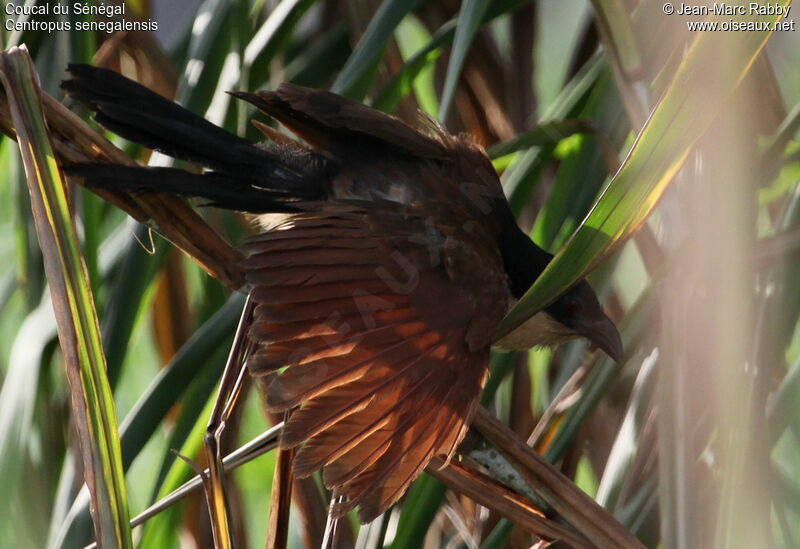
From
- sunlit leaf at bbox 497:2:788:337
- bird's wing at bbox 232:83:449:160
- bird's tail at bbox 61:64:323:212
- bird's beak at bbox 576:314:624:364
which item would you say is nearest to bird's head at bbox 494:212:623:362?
bird's beak at bbox 576:314:624:364

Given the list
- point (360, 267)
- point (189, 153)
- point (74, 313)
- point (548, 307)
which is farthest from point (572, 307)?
point (74, 313)

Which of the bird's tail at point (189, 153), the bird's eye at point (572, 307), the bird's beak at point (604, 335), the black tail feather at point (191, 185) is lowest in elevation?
the bird's beak at point (604, 335)

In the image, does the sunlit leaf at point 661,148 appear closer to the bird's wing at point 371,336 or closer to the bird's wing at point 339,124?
the bird's wing at point 371,336

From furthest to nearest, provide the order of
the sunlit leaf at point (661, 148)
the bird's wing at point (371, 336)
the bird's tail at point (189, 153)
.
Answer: the bird's tail at point (189, 153) < the bird's wing at point (371, 336) < the sunlit leaf at point (661, 148)

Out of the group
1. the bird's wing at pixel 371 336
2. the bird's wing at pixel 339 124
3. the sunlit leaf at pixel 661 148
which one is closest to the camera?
the sunlit leaf at pixel 661 148

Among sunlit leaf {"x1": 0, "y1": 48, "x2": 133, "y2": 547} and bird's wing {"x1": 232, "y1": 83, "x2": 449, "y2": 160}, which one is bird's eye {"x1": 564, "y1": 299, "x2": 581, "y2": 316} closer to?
bird's wing {"x1": 232, "y1": 83, "x2": 449, "y2": 160}

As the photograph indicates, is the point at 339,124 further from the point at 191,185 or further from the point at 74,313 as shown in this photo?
the point at 74,313

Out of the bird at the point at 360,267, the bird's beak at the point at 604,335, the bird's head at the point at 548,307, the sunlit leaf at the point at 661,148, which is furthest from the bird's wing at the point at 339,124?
the sunlit leaf at the point at 661,148

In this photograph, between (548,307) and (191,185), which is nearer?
(191,185)
